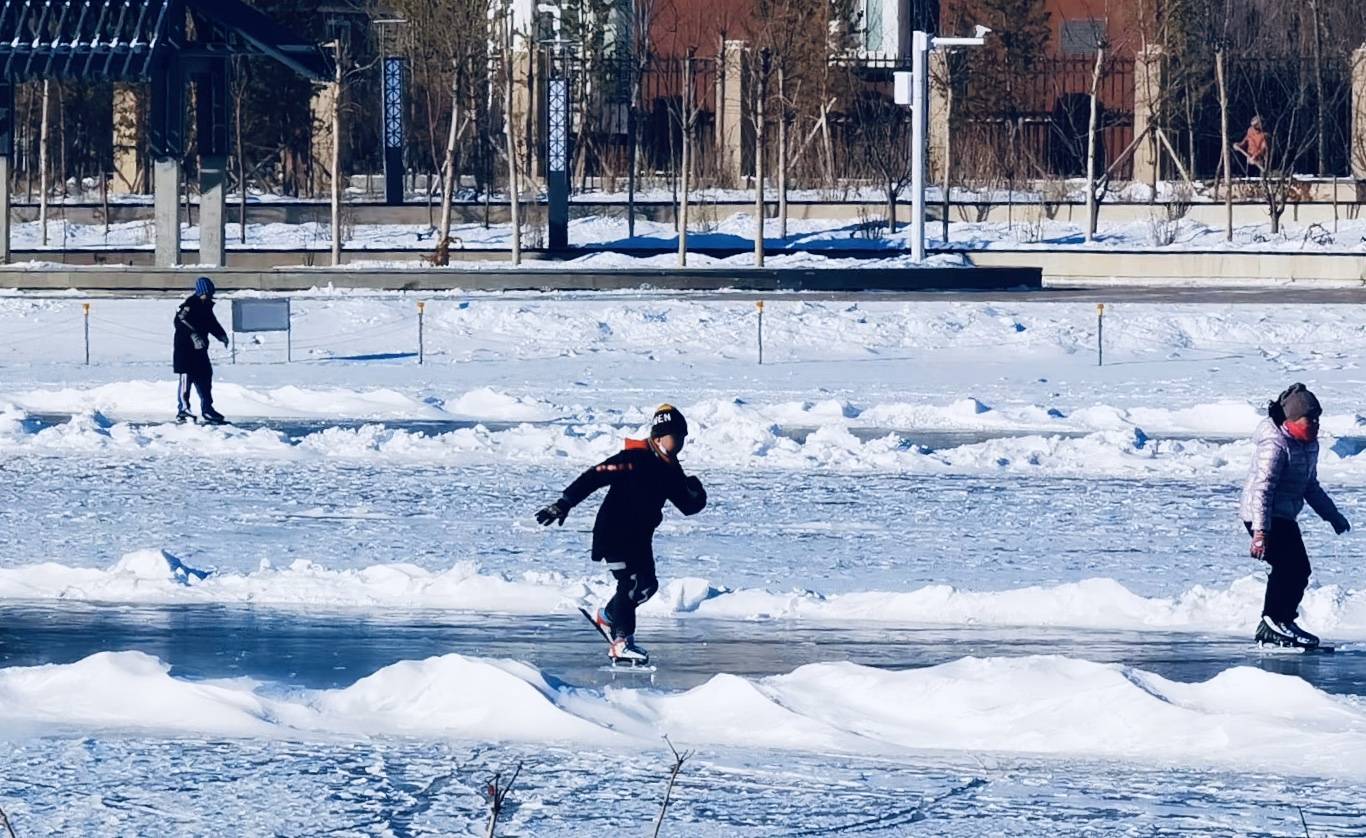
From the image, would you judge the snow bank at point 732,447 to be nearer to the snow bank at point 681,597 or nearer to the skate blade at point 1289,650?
the snow bank at point 681,597

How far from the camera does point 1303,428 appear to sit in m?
11.2

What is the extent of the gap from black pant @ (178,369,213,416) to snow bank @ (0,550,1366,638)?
8334 mm

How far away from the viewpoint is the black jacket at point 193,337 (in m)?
22.0

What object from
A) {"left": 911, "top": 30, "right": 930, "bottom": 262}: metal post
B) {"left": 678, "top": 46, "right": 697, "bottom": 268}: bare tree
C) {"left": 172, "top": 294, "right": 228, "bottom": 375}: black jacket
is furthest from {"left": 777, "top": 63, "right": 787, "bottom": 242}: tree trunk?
{"left": 172, "top": 294, "right": 228, "bottom": 375}: black jacket

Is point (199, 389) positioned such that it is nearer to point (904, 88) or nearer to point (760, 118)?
point (904, 88)

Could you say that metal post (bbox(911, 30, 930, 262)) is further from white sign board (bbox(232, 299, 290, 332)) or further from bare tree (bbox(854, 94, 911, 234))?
white sign board (bbox(232, 299, 290, 332))

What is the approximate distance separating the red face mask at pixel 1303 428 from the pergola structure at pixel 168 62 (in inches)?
1212

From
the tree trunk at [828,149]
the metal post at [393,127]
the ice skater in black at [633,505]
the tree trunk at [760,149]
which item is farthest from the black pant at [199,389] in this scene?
the tree trunk at [828,149]

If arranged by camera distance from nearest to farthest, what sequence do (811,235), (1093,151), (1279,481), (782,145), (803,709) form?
(803,709) → (1279,481) → (782,145) → (1093,151) → (811,235)

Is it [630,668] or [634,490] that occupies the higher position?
[634,490]

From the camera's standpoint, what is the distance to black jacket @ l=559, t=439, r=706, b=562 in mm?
11023

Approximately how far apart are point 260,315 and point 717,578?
16.2 meters

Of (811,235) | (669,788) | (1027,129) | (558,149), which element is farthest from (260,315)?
(1027,129)

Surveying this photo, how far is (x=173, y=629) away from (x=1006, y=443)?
9782 millimetres
